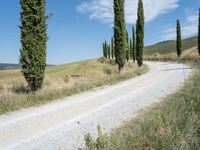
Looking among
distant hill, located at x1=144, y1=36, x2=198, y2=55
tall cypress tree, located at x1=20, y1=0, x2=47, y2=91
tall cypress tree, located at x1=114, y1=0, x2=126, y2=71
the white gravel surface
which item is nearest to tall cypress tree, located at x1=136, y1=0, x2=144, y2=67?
tall cypress tree, located at x1=114, y1=0, x2=126, y2=71

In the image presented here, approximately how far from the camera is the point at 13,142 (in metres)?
6.81

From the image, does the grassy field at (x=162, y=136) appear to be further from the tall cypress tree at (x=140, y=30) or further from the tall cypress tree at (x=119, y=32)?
the tall cypress tree at (x=140, y=30)

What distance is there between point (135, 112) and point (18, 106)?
498cm

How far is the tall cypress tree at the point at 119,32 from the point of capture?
3247cm

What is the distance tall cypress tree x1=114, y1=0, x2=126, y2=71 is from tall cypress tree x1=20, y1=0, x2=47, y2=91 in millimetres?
16458

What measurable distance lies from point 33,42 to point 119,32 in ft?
58.0

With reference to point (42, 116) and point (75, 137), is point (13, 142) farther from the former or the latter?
point (42, 116)

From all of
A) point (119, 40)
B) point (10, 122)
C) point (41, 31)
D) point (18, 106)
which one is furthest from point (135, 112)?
point (119, 40)

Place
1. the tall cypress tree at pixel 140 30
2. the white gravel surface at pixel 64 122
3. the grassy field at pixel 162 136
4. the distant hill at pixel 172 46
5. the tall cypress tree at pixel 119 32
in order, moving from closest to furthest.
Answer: the grassy field at pixel 162 136 → the white gravel surface at pixel 64 122 → the tall cypress tree at pixel 119 32 → the tall cypress tree at pixel 140 30 → the distant hill at pixel 172 46

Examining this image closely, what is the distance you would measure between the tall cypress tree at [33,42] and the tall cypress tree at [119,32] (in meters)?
16.5

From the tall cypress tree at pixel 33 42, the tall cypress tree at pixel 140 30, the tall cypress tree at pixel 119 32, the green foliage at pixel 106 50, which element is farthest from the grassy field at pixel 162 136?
the green foliage at pixel 106 50

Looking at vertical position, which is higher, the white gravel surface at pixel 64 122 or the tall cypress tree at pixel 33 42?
the tall cypress tree at pixel 33 42

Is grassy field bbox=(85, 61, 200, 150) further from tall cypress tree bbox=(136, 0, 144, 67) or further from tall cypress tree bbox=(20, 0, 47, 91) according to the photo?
tall cypress tree bbox=(136, 0, 144, 67)

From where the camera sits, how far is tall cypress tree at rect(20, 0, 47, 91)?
1620 centimetres
